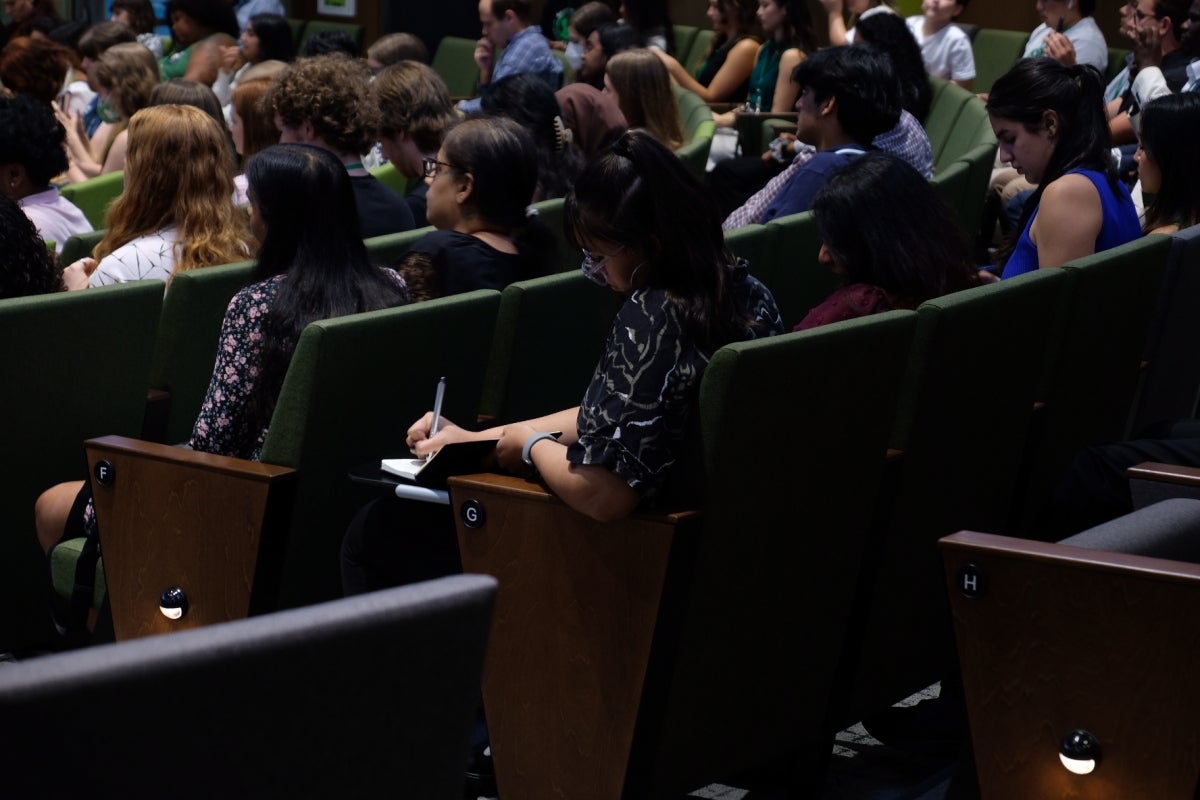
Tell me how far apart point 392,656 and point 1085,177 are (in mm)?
2601

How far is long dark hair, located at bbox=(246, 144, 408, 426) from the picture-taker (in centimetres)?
291

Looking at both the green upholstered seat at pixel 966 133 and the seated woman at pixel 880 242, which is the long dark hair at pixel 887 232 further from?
the green upholstered seat at pixel 966 133

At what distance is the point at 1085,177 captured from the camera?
359 centimetres

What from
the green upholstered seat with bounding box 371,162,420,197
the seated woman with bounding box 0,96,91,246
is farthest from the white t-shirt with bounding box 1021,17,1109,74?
the seated woman with bounding box 0,96,91,246

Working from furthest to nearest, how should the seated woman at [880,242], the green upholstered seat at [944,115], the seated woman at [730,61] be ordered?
the seated woman at [730,61] → the green upholstered seat at [944,115] → the seated woman at [880,242]

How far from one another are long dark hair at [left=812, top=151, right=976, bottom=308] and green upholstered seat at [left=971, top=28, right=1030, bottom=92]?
235 inches

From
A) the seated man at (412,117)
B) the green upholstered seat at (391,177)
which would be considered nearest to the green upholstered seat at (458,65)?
the green upholstered seat at (391,177)

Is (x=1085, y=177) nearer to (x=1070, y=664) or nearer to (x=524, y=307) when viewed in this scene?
(x=524, y=307)

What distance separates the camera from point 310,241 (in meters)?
2.96

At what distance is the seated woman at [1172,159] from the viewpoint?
368 cm

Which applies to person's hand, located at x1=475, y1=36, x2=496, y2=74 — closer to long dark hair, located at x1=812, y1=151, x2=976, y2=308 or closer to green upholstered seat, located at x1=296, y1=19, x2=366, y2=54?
green upholstered seat, located at x1=296, y1=19, x2=366, y2=54

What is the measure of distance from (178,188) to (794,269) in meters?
1.50

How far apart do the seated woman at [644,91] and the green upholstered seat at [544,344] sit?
3.01 m

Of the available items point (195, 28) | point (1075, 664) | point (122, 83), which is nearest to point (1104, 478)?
point (1075, 664)
